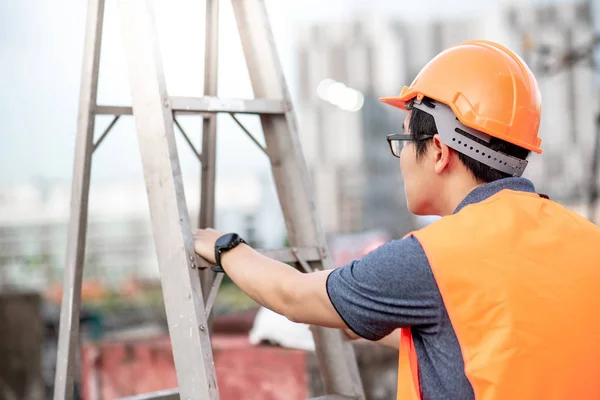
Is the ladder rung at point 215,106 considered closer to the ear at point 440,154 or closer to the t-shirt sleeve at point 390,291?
the ear at point 440,154

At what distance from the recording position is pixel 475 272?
7.13 feet

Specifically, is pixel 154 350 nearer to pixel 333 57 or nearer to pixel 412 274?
pixel 412 274

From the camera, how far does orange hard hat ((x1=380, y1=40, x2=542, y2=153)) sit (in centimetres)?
245

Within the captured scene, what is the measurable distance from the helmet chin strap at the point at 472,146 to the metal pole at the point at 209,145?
5.08 feet

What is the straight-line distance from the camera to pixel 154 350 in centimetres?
668

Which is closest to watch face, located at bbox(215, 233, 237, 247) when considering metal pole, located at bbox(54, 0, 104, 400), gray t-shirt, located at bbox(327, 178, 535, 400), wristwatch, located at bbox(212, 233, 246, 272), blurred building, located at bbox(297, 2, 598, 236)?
wristwatch, located at bbox(212, 233, 246, 272)

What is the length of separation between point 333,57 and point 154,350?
102970 mm

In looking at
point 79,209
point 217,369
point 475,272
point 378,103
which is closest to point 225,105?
point 79,209

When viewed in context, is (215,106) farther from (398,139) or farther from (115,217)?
(115,217)

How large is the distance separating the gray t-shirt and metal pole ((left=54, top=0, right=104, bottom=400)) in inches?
53.8

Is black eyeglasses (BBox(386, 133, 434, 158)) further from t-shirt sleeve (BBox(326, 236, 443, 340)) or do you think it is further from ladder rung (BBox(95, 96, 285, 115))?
ladder rung (BBox(95, 96, 285, 115))

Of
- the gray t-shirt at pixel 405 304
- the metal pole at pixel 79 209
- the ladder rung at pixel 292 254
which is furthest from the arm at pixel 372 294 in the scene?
the metal pole at pixel 79 209

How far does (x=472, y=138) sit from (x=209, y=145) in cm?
165

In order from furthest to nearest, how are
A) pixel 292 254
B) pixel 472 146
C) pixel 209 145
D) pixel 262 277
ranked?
pixel 209 145, pixel 292 254, pixel 262 277, pixel 472 146
